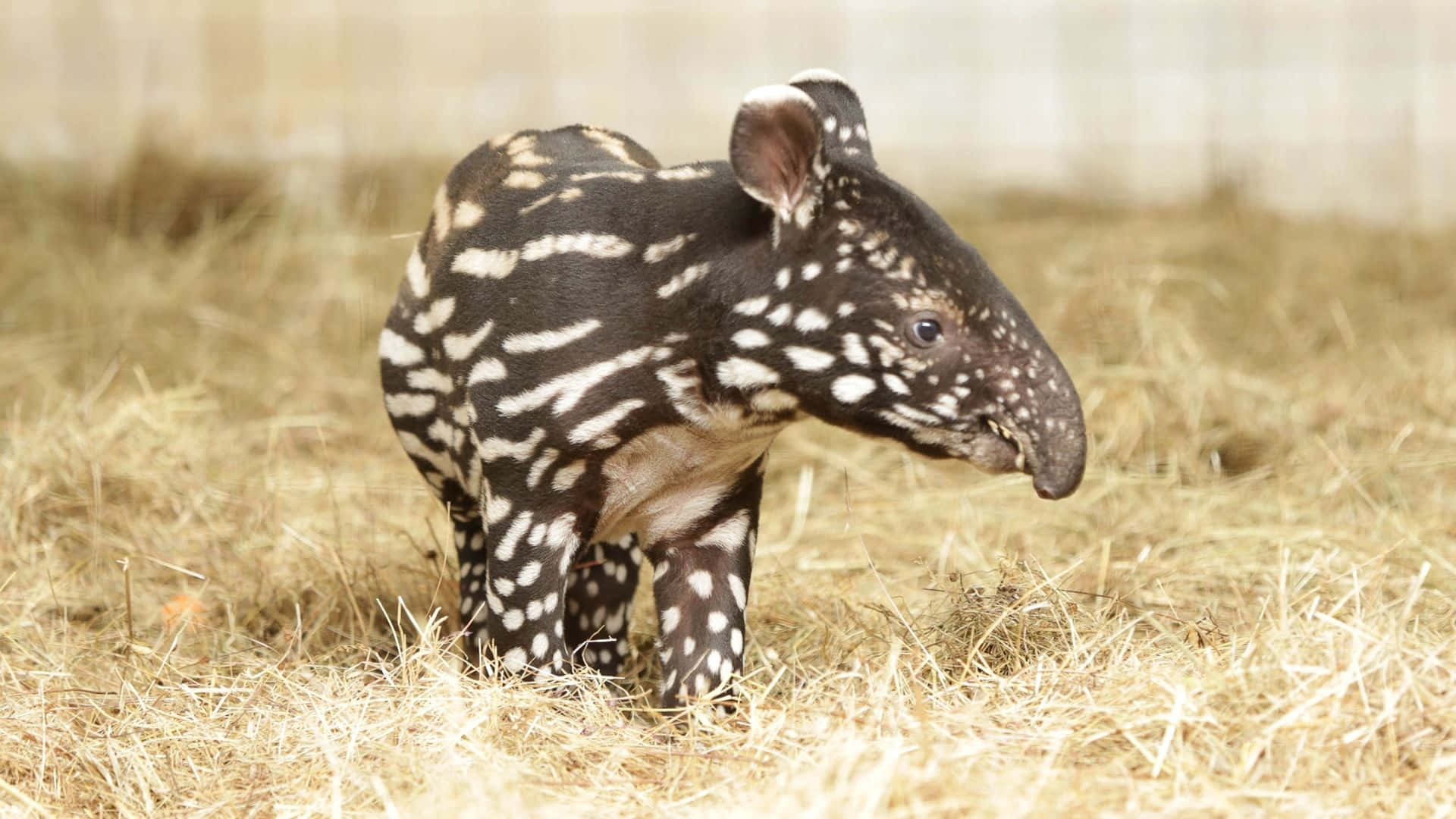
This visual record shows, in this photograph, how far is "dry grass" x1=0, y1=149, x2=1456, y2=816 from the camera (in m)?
2.73

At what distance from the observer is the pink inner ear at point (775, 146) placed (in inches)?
113

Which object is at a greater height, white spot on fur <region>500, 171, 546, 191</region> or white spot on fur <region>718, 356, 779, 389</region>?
white spot on fur <region>500, 171, 546, 191</region>

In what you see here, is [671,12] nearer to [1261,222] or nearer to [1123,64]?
[1123,64]

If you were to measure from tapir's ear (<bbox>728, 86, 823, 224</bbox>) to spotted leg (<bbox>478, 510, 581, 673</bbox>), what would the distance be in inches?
29.0

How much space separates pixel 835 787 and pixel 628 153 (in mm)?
1685

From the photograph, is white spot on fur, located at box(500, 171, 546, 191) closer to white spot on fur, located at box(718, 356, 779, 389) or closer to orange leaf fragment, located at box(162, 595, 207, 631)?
white spot on fur, located at box(718, 356, 779, 389)

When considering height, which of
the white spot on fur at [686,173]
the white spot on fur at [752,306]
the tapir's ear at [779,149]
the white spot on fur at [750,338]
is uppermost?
the tapir's ear at [779,149]

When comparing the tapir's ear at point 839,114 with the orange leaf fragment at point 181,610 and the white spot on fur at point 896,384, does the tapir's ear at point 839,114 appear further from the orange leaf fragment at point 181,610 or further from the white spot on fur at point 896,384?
the orange leaf fragment at point 181,610

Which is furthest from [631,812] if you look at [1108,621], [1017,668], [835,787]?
[1108,621]

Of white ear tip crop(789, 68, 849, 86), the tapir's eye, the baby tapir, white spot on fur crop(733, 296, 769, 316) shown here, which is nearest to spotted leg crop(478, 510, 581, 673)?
the baby tapir

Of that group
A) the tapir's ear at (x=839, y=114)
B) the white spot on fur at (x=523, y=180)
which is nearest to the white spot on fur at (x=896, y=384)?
the tapir's ear at (x=839, y=114)

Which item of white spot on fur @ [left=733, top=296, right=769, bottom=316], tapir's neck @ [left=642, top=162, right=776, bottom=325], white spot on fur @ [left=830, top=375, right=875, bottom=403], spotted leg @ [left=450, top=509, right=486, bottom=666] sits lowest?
spotted leg @ [left=450, top=509, right=486, bottom=666]

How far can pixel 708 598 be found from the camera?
3.35 m

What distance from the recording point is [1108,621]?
3.33 metres
